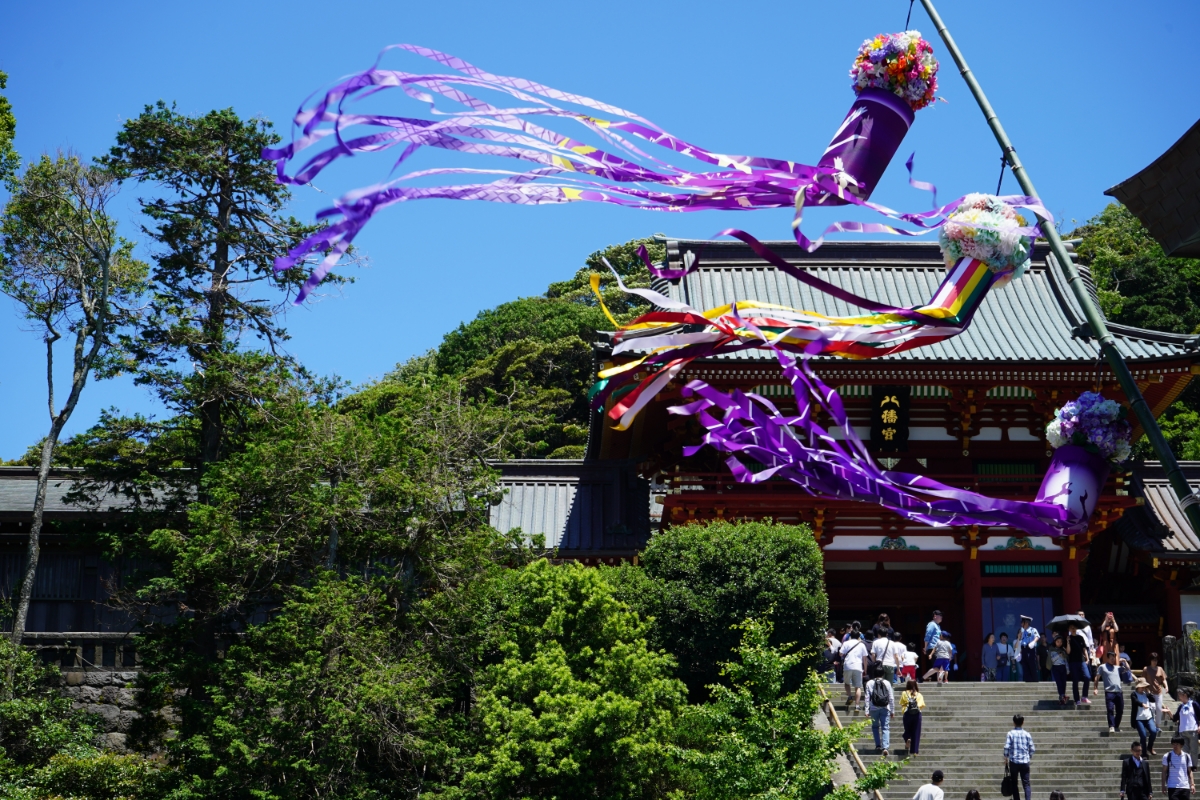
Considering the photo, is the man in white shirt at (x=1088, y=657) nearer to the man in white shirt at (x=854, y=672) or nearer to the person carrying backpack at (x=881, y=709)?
the man in white shirt at (x=854, y=672)

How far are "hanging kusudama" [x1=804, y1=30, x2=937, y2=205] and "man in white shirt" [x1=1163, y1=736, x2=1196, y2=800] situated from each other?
35.6 feet

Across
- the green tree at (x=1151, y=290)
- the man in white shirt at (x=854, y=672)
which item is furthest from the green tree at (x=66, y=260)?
the green tree at (x=1151, y=290)

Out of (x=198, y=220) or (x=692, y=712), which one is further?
(x=198, y=220)

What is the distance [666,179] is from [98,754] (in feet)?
61.0

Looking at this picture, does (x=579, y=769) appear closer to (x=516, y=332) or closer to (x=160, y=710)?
(x=160, y=710)

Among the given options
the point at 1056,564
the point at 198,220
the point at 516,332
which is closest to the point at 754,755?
the point at 1056,564

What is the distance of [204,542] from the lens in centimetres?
1936

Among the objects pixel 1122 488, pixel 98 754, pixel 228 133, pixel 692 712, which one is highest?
pixel 228 133

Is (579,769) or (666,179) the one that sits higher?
(666,179)

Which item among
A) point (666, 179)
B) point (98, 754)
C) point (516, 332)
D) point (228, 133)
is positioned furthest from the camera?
point (516, 332)

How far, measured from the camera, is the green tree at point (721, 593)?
18.3 m

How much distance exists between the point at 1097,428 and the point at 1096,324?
96 centimetres

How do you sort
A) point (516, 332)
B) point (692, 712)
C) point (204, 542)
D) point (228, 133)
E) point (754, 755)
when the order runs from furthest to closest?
point (516, 332) < point (228, 133) < point (204, 542) < point (692, 712) < point (754, 755)

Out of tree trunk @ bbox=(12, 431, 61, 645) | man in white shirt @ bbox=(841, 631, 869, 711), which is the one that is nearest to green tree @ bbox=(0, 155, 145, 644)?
tree trunk @ bbox=(12, 431, 61, 645)
